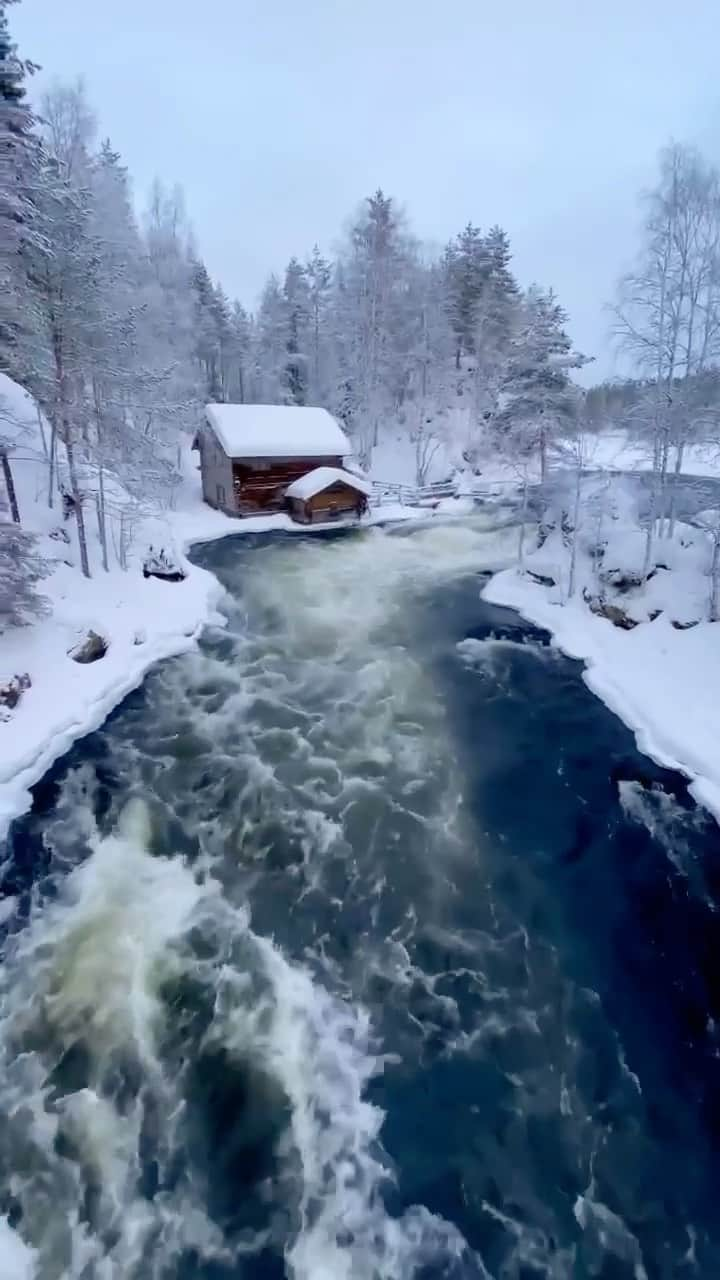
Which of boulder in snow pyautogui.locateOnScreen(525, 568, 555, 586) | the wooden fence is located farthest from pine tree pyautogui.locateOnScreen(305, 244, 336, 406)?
boulder in snow pyautogui.locateOnScreen(525, 568, 555, 586)

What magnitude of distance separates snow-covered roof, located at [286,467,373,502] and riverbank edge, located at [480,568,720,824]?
11.1 metres

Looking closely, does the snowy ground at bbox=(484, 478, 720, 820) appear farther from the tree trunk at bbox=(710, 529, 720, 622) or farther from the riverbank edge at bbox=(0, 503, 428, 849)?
the riverbank edge at bbox=(0, 503, 428, 849)

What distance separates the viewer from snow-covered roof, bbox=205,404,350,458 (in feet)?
98.8

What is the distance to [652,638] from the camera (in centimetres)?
1625

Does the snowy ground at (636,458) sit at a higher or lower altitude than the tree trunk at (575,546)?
higher

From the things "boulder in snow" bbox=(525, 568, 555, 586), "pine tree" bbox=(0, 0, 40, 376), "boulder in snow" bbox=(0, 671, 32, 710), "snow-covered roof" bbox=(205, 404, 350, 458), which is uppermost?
"pine tree" bbox=(0, 0, 40, 376)

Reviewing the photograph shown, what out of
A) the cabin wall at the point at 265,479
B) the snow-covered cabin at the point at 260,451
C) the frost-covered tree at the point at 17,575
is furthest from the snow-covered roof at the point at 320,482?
the frost-covered tree at the point at 17,575

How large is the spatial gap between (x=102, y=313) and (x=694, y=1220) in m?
21.4

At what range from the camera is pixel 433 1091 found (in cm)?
670

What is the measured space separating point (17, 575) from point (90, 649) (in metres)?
A: 2.46

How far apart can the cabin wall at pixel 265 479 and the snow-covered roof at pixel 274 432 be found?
1.23ft

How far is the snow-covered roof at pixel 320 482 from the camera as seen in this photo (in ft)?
98.1

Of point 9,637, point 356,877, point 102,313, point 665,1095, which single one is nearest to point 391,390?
point 102,313

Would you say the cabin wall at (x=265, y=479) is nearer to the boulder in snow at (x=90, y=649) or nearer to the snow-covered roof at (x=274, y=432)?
the snow-covered roof at (x=274, y=432)
